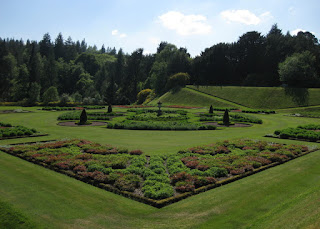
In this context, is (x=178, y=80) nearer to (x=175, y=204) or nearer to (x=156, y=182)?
(x=156, y=182)

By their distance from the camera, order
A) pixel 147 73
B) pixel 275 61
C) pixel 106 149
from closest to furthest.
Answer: pixel 106 149 < pixel 275 61 < pixel 147 73

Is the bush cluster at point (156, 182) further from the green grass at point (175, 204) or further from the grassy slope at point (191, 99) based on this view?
the grassy slope at point (191, 99)

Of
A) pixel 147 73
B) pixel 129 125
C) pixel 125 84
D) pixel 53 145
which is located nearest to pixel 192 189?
pixel 53 145

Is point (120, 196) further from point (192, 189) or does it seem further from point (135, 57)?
point (135, 57)

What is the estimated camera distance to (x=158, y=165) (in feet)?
45.8

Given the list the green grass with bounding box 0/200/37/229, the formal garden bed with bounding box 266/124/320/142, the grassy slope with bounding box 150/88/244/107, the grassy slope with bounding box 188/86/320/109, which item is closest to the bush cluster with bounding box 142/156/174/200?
the green grass with bounding box 0/200/37/229

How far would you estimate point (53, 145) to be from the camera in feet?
62.2

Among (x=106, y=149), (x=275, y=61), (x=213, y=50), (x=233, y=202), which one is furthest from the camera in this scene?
(x=213, y=50)

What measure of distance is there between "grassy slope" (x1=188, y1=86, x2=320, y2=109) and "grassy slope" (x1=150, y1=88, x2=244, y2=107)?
350cm

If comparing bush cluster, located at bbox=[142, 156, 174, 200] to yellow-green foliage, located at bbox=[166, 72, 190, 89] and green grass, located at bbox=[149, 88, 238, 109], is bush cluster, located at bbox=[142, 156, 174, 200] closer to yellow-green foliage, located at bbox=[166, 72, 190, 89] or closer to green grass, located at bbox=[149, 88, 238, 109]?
green grass, located at bbox=[149, 88, 238, 109]

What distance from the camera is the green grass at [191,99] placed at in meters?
72.3

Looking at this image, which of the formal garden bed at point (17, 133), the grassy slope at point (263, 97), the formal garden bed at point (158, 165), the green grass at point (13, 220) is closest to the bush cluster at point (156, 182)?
the formal garden bed at point (158, 165)

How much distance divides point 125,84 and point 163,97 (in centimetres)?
3086

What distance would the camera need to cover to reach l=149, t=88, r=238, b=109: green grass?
72300 mm
